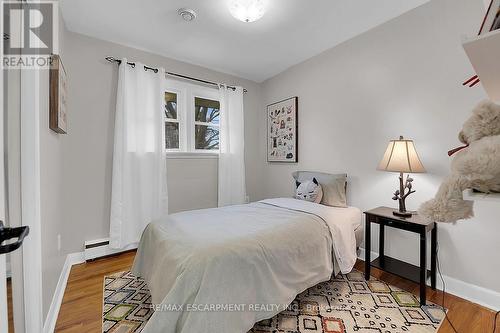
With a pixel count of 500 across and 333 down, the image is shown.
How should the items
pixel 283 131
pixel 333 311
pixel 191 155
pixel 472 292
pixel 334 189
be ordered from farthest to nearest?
pixel 283 131
pixel 191 155
pixel 334 189
pixel 472 292
pixel 333 311

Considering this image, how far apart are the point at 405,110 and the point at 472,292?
1605mm

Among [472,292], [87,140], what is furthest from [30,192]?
[472,292]

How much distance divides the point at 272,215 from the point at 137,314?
4.18 ft

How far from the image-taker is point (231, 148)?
3477 mm

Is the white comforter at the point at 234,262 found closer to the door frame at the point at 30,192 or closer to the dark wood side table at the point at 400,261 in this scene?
the dark wood side table at the point at 400,261

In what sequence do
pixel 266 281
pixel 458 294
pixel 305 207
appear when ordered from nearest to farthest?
pixel 266 281, pixel 458 294, pixel 305 207

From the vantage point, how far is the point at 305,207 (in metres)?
2.25

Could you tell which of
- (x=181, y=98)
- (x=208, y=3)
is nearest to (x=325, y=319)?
(x=208, y=3)

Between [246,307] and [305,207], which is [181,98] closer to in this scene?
[305,207]

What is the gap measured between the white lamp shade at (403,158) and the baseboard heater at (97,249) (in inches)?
120

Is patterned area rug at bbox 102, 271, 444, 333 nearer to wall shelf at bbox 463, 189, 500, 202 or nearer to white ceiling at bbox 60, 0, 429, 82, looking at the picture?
wall shelf at bbox 463, 189, 500, 202

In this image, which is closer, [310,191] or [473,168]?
[473,168]

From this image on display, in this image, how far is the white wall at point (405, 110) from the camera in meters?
1.81

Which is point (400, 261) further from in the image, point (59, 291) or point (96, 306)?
point (59, 291)
